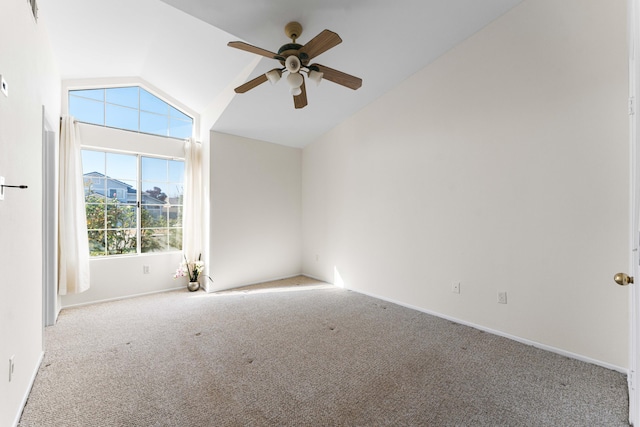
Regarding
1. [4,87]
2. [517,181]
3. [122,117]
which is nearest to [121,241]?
[122,117]

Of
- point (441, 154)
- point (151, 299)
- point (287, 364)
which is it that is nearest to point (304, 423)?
point (287, 364)

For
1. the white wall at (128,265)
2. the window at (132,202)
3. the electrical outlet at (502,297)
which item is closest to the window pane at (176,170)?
the window at (132,202)

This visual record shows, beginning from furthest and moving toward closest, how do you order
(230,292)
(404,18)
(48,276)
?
(230,292)
(48,276)
(404,18)

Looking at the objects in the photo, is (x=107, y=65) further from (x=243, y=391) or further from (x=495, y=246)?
(x=495, y=246)

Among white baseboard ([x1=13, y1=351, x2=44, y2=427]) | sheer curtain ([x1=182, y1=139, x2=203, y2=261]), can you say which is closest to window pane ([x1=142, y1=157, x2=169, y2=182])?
sheer curtain ([x1=182, y1=139, x2=203, y2=261])

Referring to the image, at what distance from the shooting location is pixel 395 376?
88.0 inches

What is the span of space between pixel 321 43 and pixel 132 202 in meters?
3.71

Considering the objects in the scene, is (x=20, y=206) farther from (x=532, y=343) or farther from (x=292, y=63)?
(x=532, y=343)

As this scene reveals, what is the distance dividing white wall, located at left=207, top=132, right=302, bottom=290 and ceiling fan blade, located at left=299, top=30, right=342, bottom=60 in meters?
2.61

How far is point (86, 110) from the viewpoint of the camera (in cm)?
397

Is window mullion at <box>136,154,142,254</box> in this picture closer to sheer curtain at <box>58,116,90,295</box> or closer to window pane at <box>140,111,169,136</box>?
window pane at <box>140,111,169,136</box>

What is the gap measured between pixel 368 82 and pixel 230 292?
3631 mm

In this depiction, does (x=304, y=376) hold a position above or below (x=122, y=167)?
below

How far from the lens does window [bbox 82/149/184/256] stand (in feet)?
13.3
